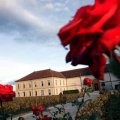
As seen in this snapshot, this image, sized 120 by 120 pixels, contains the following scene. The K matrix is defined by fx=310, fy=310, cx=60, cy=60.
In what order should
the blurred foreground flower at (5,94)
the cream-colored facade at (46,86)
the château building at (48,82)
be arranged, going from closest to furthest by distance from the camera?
1. the blurred foreground flower at (5,94)
2. the cream-colored facade at (46,86)
3. the château building at (48,82)

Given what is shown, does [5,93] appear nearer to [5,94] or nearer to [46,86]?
[5,94]

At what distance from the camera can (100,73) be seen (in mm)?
776

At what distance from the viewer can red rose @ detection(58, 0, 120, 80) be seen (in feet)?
2.27

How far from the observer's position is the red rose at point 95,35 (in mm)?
692

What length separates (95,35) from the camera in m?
0.73

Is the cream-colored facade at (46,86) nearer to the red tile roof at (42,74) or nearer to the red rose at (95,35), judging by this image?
the red tile roof at (42,74)

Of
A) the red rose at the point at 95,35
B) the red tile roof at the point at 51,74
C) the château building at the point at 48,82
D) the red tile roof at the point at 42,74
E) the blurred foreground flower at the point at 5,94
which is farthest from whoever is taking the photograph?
the red tile roof at the point at 51,74

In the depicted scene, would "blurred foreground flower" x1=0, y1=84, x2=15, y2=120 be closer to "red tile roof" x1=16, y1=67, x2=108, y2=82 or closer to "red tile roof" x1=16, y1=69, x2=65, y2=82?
"red tile roof" x1=16, y1=67, x2=108, y2=82

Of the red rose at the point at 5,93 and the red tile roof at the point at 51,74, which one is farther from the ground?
the red tile roof at the point at 51,74

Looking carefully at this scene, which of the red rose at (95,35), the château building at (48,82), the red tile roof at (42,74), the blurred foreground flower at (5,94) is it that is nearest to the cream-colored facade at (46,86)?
the château building at (48,82)

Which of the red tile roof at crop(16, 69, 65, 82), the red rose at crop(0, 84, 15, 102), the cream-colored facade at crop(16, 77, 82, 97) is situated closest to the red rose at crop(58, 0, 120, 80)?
the red rose at crop(0, 84, 15, 102)

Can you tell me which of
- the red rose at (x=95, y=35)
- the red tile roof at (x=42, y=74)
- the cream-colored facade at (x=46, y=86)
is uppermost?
the red tile roof at (x=42, y=74)

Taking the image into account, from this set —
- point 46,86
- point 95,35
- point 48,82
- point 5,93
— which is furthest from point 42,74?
point 95,35

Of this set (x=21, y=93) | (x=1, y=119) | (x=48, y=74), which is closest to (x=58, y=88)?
(x=48, y=74)
